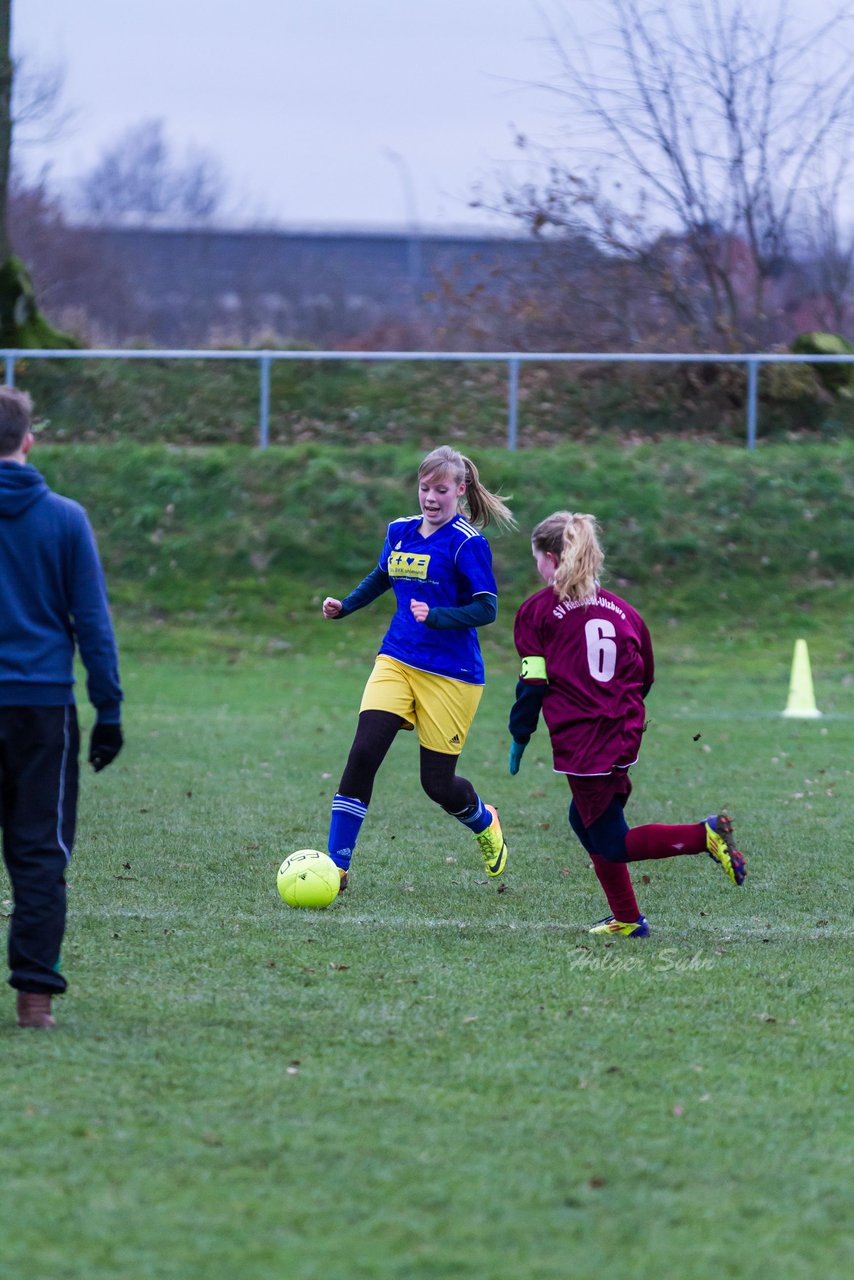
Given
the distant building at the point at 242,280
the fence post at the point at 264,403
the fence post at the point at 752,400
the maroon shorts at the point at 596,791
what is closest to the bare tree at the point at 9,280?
the fence post at the point at 264,403

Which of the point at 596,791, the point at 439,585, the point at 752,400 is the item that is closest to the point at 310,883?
the point at 596,791

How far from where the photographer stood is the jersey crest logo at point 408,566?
6582 millimetres

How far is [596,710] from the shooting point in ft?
19.2

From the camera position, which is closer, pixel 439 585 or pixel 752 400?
pixel 439 585

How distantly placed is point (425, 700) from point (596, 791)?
101 cm

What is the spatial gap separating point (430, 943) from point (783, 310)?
1859 cm

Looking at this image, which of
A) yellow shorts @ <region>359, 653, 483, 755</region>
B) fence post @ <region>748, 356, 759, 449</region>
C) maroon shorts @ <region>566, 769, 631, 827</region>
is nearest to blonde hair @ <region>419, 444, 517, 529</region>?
yellow shorts @ <region>359, 653, 483, 755</region>

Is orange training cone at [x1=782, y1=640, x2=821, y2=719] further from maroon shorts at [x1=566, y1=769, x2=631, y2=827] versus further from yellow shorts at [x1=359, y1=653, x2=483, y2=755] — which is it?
maroon shorts at [x1=566, y1=769, x2=631, y2=827]

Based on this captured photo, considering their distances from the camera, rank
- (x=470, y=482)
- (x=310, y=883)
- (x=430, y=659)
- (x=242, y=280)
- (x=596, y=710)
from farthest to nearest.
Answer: (x=242, y=280), (x=470, y=482), (x=430, y=659), (x=310, y=883), (x=596, y=710)

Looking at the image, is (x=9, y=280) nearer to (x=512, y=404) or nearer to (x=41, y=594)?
(x=512, y=404)

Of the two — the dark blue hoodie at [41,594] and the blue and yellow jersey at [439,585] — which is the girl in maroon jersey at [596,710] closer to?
the blue and yellow jersey at [439,585]

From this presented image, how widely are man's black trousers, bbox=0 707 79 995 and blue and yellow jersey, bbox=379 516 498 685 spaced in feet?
7.20

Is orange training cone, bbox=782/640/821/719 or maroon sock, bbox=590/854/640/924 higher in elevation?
orange training cone, bbox=782/640/821/719

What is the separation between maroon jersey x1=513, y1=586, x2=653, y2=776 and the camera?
19.2 ft
